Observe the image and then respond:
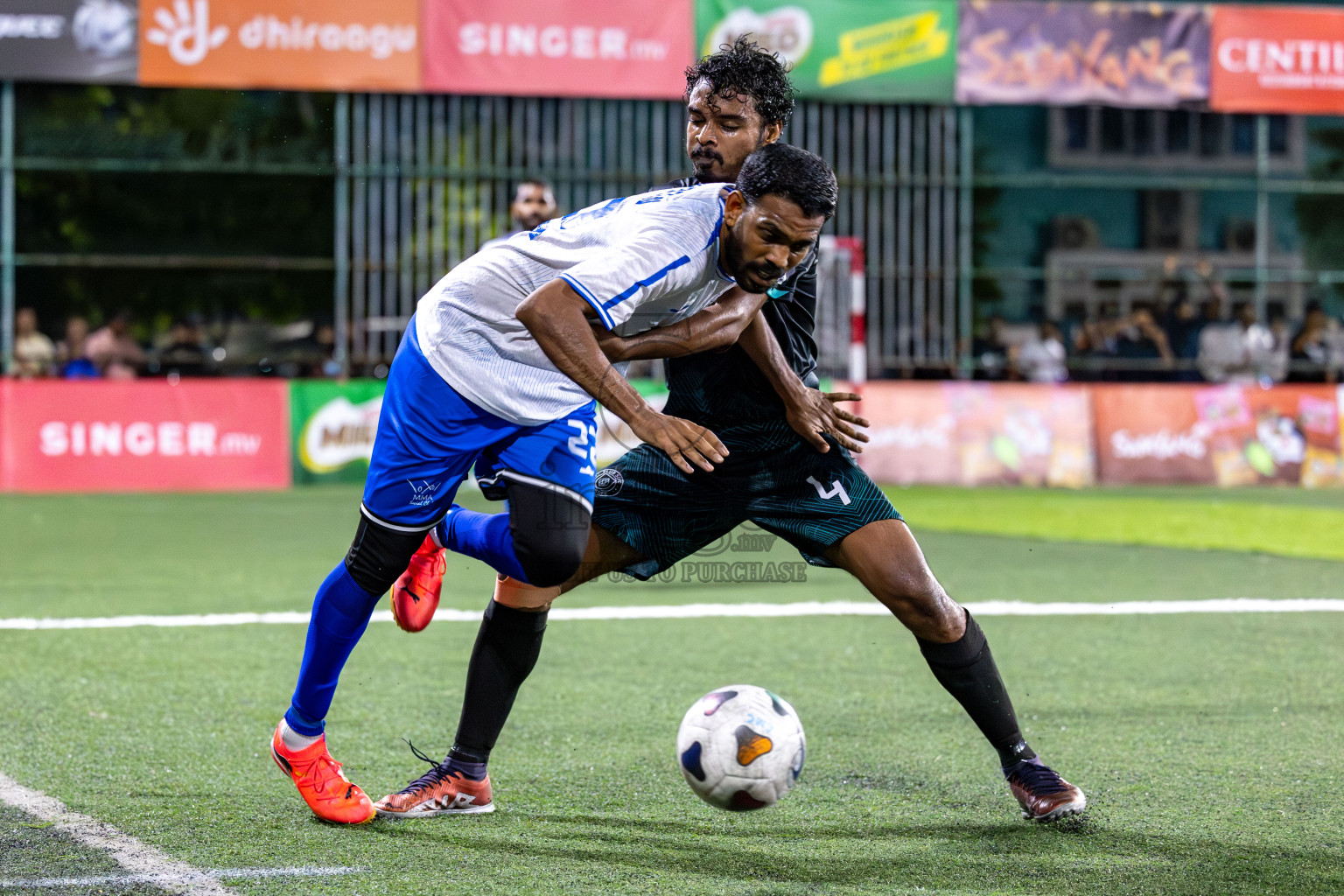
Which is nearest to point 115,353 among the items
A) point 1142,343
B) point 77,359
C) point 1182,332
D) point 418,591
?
point 77,359

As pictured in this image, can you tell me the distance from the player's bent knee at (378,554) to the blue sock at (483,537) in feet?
0.56

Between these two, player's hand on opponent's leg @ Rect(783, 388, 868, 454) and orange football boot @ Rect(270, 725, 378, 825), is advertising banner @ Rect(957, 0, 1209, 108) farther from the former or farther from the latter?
orange football boot @ Rect(270, 725, 378, 825)

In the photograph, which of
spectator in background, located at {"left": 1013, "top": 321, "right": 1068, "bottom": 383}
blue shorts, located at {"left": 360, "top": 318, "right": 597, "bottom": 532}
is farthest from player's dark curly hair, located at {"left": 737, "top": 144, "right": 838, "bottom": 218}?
spectator in background, located at {"left": 1013, "top": 321, "right": 1068, "bottom": 383}

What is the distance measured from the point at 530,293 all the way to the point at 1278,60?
1654cm

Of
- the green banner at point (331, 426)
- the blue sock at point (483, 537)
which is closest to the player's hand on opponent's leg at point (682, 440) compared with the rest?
the blue sock at point (483, 537)

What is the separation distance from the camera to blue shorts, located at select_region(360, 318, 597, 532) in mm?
3979

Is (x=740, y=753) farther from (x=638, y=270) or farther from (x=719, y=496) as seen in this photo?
(x=638, y=270)

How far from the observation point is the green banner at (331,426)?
53.0ft

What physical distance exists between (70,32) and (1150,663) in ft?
44.3

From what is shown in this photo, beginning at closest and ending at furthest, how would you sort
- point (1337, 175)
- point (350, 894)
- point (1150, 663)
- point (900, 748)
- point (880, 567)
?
point (350, 894)
point (880, 567)
point (900, 748)
point (1150, 663)
point (1337, 175)

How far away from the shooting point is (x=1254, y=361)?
61.1 feet

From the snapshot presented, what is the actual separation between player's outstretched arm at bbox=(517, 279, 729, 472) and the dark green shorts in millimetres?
662

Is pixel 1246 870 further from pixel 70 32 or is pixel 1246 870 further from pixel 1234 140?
pixel 1234 140

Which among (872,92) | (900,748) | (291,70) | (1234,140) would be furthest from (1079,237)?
(900,748)
